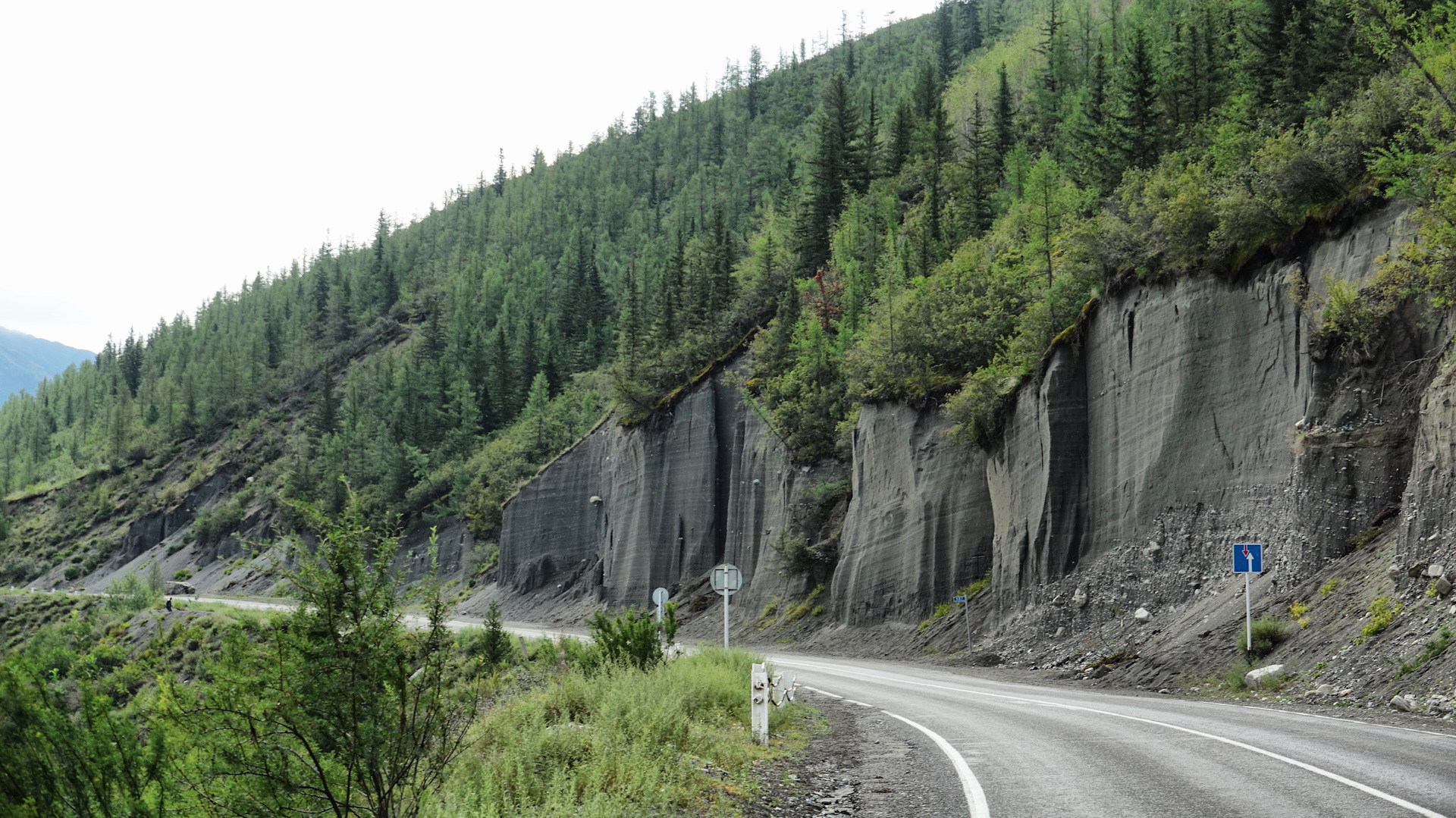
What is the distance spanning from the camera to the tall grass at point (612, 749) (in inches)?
295

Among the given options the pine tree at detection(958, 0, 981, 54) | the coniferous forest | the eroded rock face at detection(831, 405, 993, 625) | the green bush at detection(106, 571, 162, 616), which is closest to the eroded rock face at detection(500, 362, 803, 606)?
the coniferous forest

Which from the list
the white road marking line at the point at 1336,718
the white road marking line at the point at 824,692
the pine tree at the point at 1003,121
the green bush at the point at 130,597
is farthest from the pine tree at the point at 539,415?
the white road marking line at the point at 1336,718

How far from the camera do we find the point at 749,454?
51250 millimetres

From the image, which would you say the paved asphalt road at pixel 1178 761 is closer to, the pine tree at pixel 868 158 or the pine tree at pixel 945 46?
the pine tree at pixel 868 158

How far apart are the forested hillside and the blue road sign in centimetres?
508

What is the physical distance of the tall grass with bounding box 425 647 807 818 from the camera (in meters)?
7.49

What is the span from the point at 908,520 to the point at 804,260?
30.6 m

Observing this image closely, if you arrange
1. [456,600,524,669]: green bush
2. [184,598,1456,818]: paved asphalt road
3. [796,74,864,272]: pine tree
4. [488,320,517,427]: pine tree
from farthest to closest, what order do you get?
[488,320,517,427]: pine tree < [796,74,864,272]: pine tree < [456,600,524,669]: green bush < [184,598,1456,818]: paved asphalt road

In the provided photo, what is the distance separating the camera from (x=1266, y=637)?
1828 centimetres

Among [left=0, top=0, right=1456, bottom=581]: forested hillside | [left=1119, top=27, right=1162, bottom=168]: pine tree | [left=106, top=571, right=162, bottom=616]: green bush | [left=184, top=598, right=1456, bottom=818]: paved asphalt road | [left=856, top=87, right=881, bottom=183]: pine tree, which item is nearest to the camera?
[left=184, top=598, right=1456, bottom=818]: paved asphalt road

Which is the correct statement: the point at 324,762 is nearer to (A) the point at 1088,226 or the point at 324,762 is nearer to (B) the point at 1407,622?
(B) the point at 1407,622

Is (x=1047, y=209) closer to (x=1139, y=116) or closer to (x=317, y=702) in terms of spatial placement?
(x=1139, y=116)

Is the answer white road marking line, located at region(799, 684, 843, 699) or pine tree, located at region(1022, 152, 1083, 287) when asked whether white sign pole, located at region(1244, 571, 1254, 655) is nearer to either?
white road marking line, located at region(799, 684, 843, 699)

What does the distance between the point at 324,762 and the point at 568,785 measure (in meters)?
2.25
